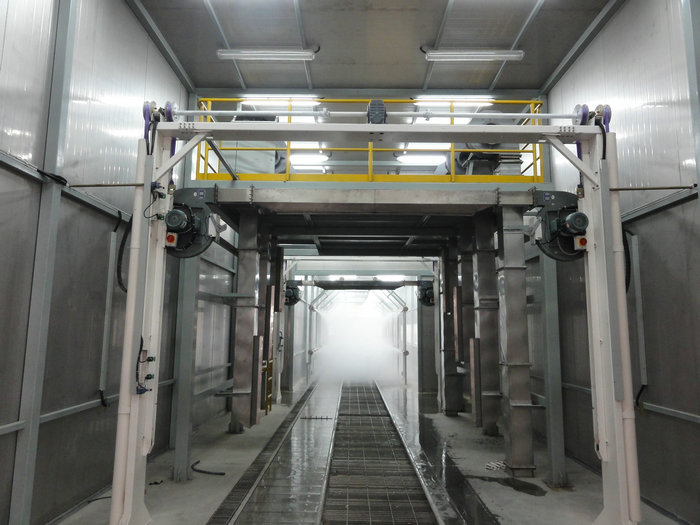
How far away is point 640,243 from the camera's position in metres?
5.89

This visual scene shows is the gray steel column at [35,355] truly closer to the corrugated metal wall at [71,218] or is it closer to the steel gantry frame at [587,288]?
the corrugated metal wall at [71,218]

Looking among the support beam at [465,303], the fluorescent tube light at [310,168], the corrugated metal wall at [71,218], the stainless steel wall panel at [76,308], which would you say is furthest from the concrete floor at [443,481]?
the fluorescent tube light at [310,168]

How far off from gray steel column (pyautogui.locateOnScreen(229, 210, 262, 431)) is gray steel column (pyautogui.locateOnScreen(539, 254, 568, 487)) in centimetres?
477

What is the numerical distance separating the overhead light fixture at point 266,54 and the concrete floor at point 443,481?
23.4ft

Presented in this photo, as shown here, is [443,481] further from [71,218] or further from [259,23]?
[259,23]

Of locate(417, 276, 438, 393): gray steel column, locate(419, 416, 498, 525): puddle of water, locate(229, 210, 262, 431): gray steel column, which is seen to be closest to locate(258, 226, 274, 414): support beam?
locate(229, 210, 262, 431): gray steel column

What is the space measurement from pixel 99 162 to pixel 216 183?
5.49 feet

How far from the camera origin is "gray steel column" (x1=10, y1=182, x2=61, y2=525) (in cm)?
431

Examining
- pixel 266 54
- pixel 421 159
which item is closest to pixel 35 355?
pixel 266 54

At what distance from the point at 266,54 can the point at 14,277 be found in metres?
5.81

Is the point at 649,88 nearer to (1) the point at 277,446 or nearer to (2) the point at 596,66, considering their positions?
(2) the point at 596,66

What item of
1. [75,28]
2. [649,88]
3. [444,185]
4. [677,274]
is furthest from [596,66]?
[75,28]

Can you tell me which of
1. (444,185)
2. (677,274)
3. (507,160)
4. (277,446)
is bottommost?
(277,446)

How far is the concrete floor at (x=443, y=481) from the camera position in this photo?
5.24m
